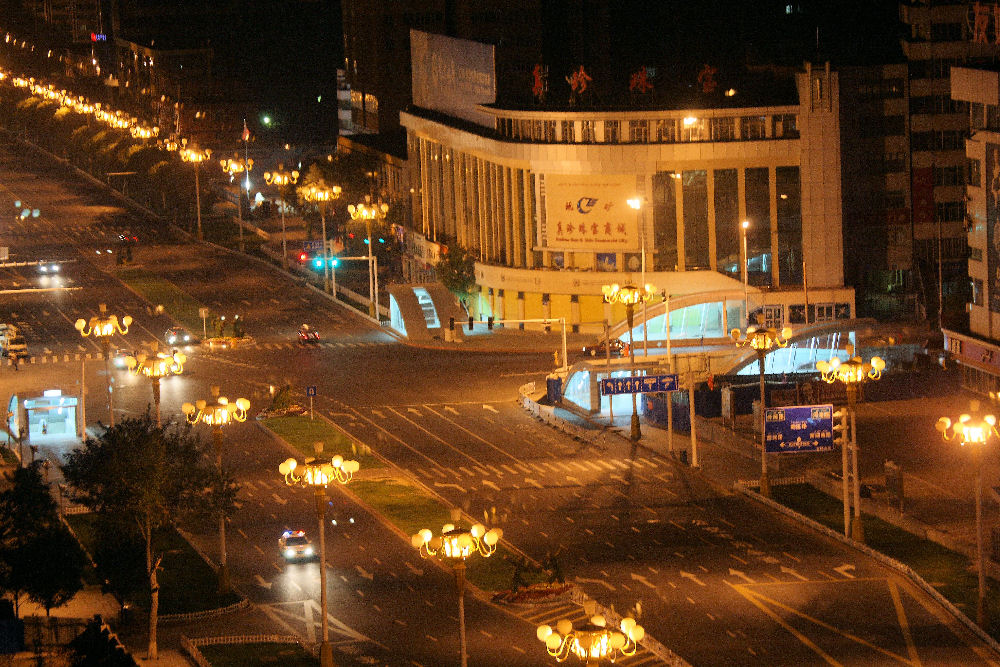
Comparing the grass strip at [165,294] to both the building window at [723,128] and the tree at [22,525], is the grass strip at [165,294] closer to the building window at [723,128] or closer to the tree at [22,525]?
the building window at [723,128]

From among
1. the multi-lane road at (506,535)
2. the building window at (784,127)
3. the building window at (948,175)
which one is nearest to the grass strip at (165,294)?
the multi-lane road at (506,535)

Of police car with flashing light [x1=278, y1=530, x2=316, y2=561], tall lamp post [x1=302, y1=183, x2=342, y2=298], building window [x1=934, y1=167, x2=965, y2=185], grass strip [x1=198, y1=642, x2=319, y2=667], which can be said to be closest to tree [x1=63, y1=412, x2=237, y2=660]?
grass strip [x1=198, y1=642, x2=319, y2=667]

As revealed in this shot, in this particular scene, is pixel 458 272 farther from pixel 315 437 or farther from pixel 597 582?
pixel 597 582

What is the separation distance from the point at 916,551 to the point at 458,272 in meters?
70.3

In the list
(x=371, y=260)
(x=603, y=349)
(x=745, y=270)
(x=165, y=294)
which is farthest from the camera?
(x=165, y=294)

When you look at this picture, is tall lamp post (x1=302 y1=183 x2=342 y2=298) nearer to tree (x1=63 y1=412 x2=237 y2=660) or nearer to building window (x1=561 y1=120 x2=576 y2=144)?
building window (x1=561 y1=120 x2=576 y2=144)

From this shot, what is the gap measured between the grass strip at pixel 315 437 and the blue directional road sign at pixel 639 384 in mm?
12956

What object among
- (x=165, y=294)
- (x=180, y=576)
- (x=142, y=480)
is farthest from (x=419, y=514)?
(x=165, y=294)

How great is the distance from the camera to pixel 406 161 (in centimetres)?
17700

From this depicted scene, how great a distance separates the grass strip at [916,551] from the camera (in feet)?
235

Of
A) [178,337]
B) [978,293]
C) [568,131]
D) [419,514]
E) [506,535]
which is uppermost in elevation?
[568,131]

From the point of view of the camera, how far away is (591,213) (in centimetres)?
13575

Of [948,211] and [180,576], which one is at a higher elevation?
[948,211]

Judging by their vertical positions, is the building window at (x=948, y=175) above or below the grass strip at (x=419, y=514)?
above
